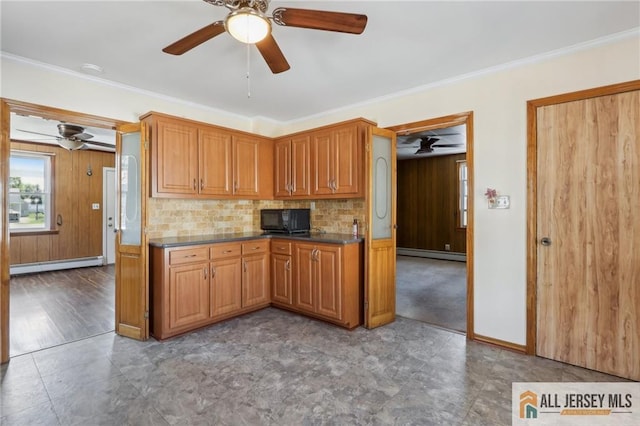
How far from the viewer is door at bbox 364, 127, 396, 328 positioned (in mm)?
3324

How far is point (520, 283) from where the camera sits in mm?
2787

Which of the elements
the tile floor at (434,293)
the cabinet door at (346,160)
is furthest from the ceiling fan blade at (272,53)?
the tile floor at (434,293)

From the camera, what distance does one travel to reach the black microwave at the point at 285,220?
3.90m

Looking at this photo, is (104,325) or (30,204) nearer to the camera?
(104,325)

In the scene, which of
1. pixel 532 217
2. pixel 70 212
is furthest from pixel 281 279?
pixel 70 212

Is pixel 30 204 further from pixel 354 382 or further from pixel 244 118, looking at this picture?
pixel 354 382

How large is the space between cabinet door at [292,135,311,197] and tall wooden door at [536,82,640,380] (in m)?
2.34

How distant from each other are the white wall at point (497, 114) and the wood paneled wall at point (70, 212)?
4202mm

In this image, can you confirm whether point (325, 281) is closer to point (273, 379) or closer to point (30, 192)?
point (273, 379)

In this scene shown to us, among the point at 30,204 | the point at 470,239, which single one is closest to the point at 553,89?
the point at 470,239

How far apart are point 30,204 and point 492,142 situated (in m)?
7.82

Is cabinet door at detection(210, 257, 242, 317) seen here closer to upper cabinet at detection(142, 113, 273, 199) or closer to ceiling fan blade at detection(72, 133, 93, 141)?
upper cabinet at detection(142, 113, 273, 199)

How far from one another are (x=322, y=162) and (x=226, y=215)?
155 cm

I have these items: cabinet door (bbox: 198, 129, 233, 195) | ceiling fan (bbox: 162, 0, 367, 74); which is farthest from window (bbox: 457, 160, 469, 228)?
ceiling fan (bbox: 162, 0, 367, 74)
